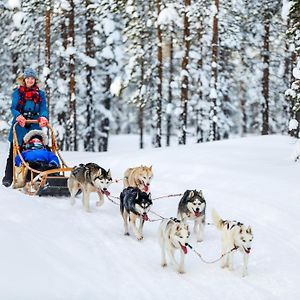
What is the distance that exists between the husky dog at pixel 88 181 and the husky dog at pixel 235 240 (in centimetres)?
268

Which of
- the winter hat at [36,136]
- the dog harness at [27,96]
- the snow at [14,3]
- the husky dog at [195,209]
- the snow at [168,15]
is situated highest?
the snow at [14,3]

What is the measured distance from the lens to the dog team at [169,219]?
6133 millimetres

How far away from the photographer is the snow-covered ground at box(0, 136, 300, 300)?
549cm

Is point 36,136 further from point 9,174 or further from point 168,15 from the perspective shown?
point 168,15

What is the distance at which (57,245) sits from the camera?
661 centimetres

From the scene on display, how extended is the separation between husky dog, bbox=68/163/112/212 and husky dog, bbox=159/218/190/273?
2206mm

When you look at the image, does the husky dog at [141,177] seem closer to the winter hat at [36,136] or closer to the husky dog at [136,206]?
the husky dog at [136,206]

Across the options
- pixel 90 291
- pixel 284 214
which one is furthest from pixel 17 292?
pixel 284 214

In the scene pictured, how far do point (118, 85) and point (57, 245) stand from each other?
63.3 ft

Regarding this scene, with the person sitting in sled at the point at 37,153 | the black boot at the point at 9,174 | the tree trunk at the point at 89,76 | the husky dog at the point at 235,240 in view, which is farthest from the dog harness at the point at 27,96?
the tree trunk at the point at 89,76

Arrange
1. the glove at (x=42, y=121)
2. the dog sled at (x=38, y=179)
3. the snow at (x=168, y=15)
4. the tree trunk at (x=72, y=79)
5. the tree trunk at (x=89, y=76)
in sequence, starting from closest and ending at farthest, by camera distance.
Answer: the dog sled at (x=38, y=179)
the glove at (x=42, y=121)
the snow at (x=168, y=15)
the tree trunk at (x=72, y=79)
the tree trunk at (x=89, y=76)

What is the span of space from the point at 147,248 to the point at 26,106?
5.12m

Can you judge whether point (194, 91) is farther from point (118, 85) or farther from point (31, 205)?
point (31, 205)

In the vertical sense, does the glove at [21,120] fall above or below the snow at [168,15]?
below
